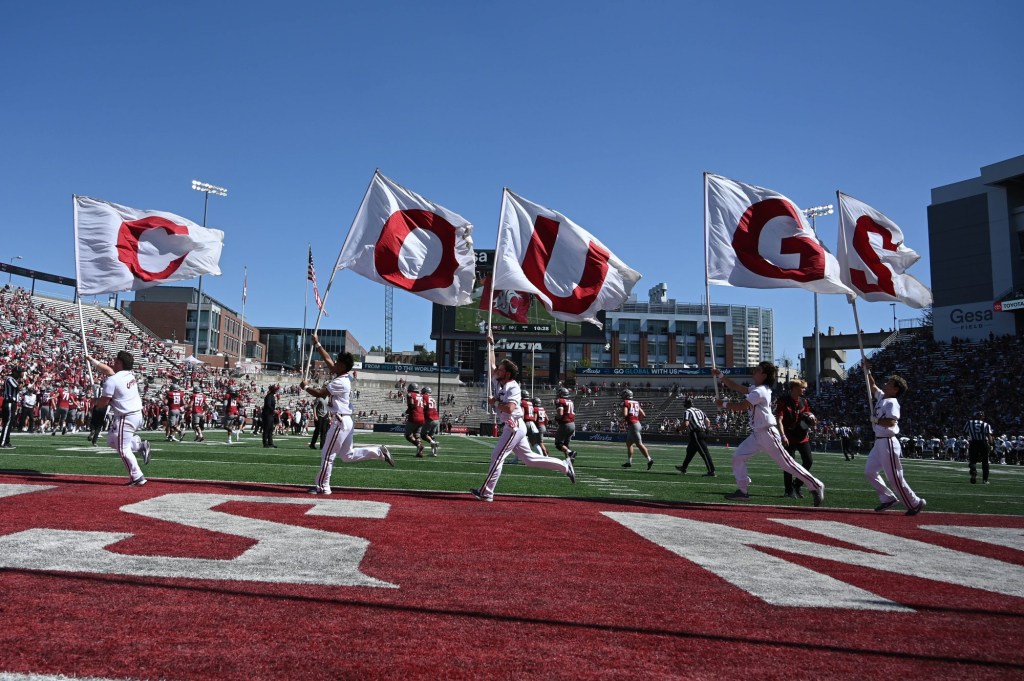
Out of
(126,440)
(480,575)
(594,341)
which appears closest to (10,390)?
(126,440)

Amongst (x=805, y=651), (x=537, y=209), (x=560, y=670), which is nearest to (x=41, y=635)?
(x=560, y=670)

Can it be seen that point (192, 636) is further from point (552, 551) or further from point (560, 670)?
point (552, 551)

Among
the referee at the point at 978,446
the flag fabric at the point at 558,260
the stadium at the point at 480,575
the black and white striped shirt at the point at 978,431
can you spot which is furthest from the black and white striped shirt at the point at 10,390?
the black and white striped shirt at the point at 978,431

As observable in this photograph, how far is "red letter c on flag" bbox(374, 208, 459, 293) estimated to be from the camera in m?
11.4

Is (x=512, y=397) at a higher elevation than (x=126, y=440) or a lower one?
higher

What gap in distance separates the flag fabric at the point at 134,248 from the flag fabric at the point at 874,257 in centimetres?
1113

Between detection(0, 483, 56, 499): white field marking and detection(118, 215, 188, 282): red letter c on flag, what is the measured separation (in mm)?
4188

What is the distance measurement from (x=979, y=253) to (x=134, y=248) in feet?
204

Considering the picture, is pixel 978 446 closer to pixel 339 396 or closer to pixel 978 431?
pixel 978 431

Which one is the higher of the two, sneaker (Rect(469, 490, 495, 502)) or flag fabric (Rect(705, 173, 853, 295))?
flag fabric (Rect(705, 173, 853, 295))

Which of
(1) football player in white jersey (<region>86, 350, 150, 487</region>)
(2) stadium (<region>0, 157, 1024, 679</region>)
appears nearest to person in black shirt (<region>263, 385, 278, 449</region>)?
(2) stadium (<region>0, 157, 1024, 679</region>)

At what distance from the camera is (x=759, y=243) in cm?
1171

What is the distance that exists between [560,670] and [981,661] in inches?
83.4

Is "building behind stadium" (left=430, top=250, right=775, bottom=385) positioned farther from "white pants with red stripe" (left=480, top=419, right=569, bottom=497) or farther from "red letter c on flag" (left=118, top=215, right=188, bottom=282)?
"white pants with red stripe" (left=480, top=419, right=569, bottom=497)
